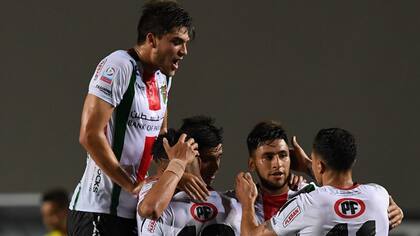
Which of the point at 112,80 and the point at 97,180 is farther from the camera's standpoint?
the point at 97,180

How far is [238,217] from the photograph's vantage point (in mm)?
3014

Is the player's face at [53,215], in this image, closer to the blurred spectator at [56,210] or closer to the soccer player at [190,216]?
the blurred spectator at [56,210]

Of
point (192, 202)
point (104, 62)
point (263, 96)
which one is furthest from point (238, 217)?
point (263, 96)

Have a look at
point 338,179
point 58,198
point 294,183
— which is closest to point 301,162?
point 294,183

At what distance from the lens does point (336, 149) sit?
9.30 ft

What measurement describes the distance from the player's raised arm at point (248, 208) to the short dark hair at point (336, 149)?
0.25 metres

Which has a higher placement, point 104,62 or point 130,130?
point 104,62

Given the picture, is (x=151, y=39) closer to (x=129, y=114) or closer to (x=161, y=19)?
(x=161, y=19)

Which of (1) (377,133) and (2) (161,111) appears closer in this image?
(2) (161,111)

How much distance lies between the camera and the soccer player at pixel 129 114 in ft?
9.64

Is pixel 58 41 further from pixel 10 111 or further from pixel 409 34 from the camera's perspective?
pixel 409 34

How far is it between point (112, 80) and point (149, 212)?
442mm

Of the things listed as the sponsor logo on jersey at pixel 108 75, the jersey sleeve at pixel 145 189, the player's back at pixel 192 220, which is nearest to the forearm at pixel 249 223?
the player's back at pixel 192 220

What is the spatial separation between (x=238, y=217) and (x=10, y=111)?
367 cm
